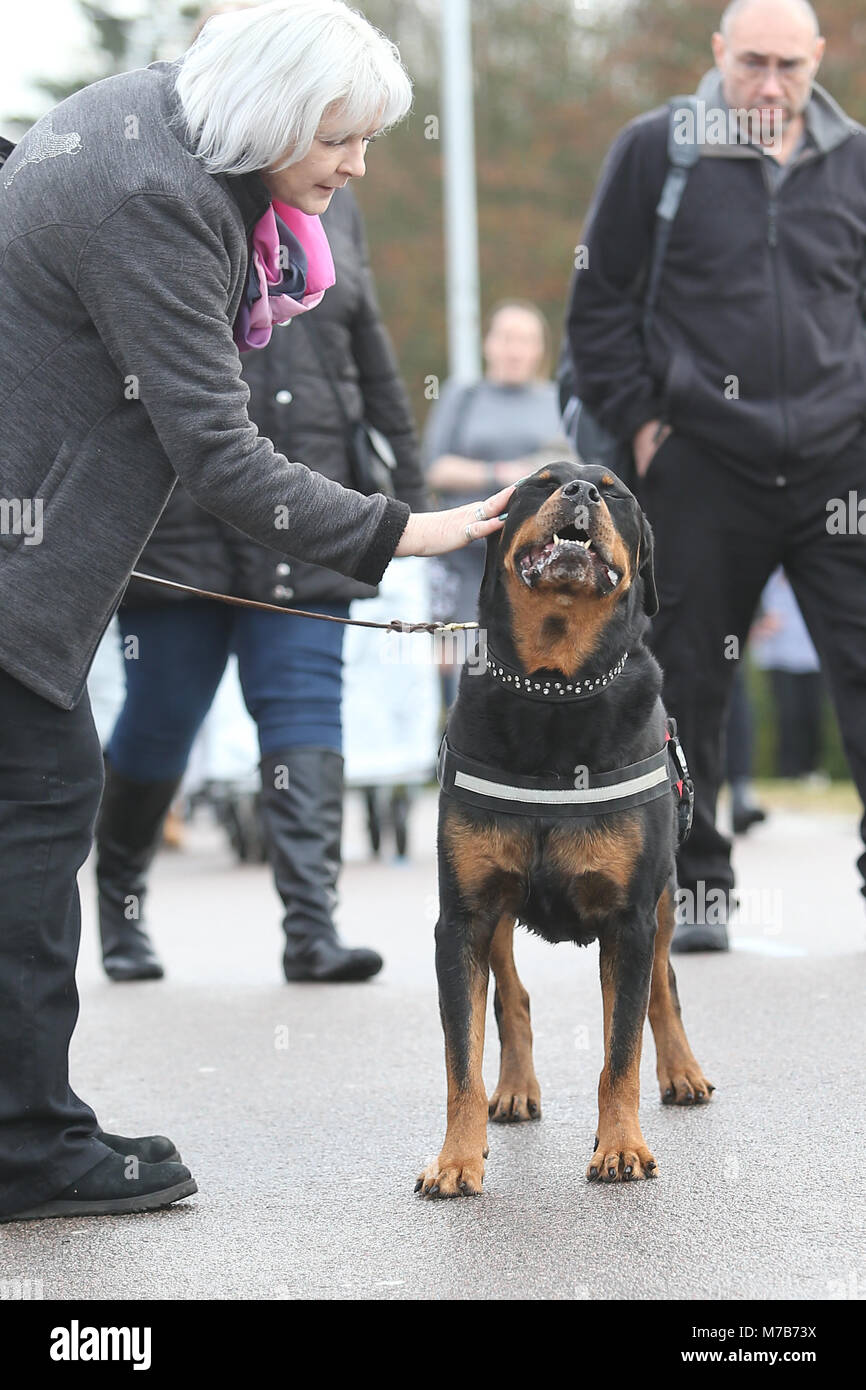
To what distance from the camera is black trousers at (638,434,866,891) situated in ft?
19.5

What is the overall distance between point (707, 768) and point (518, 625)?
2.44 meters

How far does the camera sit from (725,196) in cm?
596

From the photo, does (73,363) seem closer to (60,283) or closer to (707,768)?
(60,283)

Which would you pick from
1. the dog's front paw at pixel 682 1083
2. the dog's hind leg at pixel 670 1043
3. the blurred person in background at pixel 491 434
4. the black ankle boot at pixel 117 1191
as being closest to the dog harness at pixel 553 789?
the dog's hind leg at pixel 670 1043

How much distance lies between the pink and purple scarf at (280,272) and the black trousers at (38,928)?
2.59 feet

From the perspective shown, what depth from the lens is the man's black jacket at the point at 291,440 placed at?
6223mm

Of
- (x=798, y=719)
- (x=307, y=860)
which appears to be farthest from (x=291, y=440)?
(x=798, y=719)

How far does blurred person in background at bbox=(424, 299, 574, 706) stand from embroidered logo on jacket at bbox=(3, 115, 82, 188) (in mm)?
6545

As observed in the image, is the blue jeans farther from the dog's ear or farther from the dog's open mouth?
the dog's open mouth

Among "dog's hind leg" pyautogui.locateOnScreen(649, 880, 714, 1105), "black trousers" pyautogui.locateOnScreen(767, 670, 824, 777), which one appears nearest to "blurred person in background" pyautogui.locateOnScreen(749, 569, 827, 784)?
"black trousers" pyautogui.locateOnScreen(767, 670, 824, 777)

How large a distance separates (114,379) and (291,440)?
2.79 m

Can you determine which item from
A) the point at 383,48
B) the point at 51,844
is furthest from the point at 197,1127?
the point at 383,48

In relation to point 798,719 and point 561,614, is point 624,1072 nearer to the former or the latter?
point 561,614

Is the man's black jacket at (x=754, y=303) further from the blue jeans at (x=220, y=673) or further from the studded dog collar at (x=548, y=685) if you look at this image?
the studded dog collar at (x=548, y=685)
